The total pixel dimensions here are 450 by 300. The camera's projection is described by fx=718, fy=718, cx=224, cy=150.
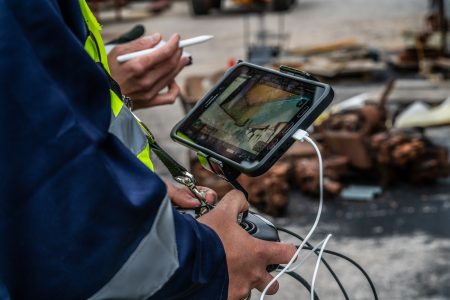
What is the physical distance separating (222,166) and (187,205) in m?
0.16

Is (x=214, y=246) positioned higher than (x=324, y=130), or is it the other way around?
(x=214, y=246)

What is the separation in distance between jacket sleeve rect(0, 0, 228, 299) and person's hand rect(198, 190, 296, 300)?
155 millimetres

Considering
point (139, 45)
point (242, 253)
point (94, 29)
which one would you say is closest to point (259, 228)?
point (242, 253)

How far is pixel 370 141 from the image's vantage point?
4.98 m

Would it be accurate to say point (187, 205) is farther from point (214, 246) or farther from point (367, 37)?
point (367, 37)

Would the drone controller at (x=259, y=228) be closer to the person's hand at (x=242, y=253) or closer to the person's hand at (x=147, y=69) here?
the person's hand at (x=242, y=253)

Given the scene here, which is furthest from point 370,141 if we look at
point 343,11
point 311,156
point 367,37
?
point 343,11

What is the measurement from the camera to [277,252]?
144cm

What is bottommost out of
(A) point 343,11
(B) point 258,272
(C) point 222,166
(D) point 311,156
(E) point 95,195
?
(A) point 343,11

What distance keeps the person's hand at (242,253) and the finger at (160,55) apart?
0.85m

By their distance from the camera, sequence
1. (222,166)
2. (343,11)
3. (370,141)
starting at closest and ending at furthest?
(222,166)
(370,141)
(343,11)

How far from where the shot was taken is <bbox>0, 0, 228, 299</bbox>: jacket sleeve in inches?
45.8

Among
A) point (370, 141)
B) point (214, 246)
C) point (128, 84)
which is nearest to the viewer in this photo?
point (214, 246)

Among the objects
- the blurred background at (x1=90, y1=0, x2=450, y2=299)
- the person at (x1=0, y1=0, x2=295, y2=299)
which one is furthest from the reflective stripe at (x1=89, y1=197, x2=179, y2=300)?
the blurred background at (x1=90, y1=0, x2=450, y2=299)
